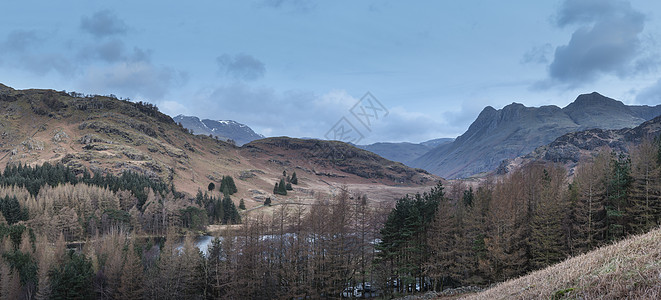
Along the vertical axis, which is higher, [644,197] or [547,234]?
[644,197]

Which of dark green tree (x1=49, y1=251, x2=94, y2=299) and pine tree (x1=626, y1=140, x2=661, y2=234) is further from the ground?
pine tree (x1=626, y1=140, x2=661, y2=234)

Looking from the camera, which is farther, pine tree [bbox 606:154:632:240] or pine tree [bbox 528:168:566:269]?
pine tree [bbox 528:168:566:269]

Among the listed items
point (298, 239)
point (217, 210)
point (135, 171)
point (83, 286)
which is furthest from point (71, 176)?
point (298, 239)

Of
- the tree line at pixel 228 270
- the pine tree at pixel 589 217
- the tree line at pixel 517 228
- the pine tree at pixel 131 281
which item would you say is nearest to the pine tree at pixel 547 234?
the tree line at pixel 517 228

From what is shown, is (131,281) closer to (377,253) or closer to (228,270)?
(228,270)

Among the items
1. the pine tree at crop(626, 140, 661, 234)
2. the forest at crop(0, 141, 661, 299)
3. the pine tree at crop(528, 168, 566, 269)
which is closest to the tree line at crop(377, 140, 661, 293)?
the pine tree at crop(528, 168, 566, 269)

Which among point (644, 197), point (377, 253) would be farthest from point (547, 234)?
point (377, 253)

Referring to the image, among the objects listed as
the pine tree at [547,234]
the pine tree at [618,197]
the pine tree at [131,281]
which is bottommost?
the pine tree at [131,281]

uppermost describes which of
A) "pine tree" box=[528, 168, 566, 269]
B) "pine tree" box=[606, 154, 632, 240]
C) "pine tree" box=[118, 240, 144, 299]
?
"pine tree" box=[606, 154, 632, 240]

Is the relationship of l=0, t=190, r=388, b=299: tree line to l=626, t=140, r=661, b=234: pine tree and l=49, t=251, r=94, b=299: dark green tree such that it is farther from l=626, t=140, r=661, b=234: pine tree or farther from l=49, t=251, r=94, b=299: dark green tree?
l=626, t=140, r=661, b=234: pine tree

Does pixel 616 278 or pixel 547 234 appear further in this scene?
pixel 547 234

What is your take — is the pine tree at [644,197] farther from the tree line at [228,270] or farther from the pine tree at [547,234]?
the tree line at [228,270]

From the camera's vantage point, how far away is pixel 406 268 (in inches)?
2235

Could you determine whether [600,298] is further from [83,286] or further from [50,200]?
[50,200]
